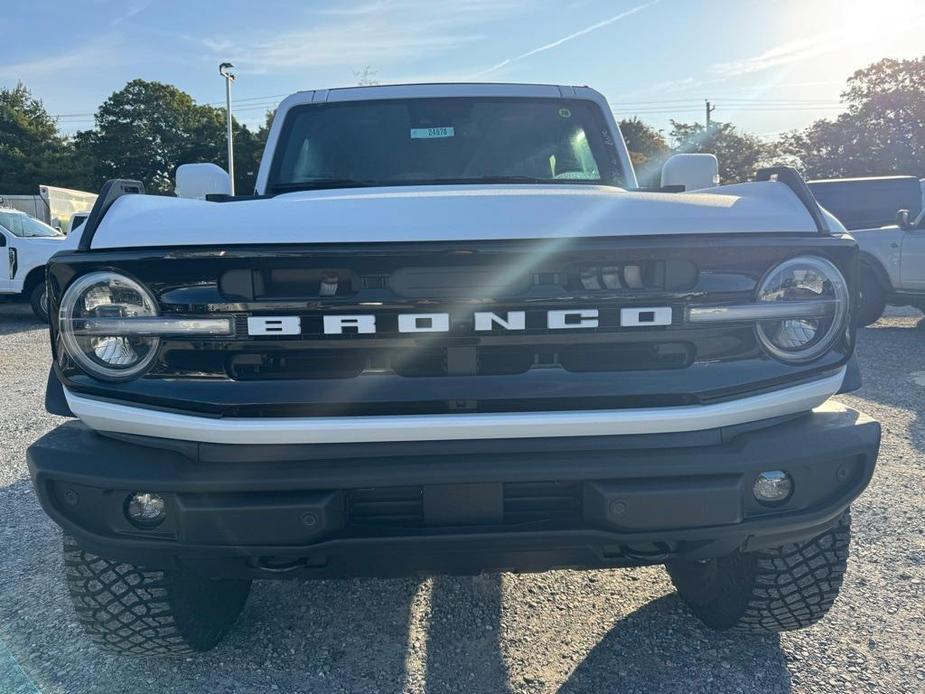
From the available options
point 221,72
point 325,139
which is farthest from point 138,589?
point 221,72

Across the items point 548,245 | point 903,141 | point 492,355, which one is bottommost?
point 492,355

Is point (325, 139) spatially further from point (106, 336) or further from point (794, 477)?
point (794, 477)

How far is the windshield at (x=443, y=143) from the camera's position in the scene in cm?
327

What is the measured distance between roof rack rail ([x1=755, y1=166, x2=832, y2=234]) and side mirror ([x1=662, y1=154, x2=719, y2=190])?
0.91 metres

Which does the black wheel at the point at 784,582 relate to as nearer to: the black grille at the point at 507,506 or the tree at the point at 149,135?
the black grille at the point at 507,506

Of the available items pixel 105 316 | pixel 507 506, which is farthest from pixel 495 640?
pixel 105 316

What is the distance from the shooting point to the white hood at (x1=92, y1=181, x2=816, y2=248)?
1759 mm

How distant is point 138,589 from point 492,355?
1295 millimetres

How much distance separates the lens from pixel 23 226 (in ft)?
40.1

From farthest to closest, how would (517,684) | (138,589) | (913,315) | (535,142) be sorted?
(913,315), (535,142), (517,684), (138,589)

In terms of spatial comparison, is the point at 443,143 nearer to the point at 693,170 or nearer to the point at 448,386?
the point at 693,170

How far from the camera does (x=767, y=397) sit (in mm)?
1825

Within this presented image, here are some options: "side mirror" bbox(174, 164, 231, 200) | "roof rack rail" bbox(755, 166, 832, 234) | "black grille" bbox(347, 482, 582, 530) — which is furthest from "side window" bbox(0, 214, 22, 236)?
"roof rack rail" bbox(755, 166, 832, 234)

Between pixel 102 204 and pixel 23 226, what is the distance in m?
12.3
